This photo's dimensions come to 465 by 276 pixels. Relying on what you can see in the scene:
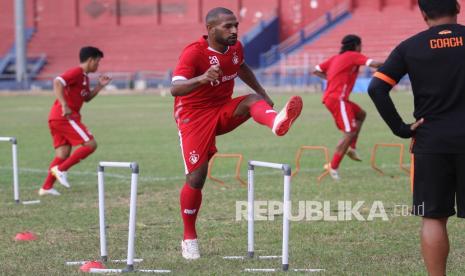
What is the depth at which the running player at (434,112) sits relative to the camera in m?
5.78

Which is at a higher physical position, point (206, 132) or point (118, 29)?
point (118, 29)

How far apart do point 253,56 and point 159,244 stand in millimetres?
46713

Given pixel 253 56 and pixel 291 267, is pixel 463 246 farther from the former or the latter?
pixel 253 56

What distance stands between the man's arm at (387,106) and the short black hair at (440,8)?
53cm

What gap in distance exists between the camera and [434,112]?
589cm

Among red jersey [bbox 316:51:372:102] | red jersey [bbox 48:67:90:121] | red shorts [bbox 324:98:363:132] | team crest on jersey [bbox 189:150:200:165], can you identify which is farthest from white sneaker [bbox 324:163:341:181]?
team crest on jersey [bbox 189:150:200:165]

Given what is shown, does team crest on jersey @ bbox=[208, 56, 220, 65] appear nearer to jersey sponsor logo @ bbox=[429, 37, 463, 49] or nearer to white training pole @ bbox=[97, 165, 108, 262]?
white training pole @ bbox=[97, 165, 108, 262]

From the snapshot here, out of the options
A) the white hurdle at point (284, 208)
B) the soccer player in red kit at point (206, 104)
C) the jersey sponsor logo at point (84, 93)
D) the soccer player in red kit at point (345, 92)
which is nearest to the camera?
the white hurdle at point (284, 208)

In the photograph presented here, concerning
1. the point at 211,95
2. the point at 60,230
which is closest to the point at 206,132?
the point at 211,95

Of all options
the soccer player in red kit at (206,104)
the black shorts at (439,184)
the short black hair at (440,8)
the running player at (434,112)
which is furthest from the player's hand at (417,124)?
the soccer player in red kit at (206,104)

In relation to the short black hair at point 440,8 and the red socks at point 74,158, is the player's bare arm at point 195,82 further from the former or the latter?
the red socks at point 74,158

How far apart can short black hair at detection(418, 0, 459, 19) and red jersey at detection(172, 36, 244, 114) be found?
2335mm

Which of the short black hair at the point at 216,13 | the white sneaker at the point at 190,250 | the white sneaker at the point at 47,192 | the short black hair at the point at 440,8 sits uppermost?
the short black hair at the point at 216,13

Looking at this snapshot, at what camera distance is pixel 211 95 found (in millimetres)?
7883
